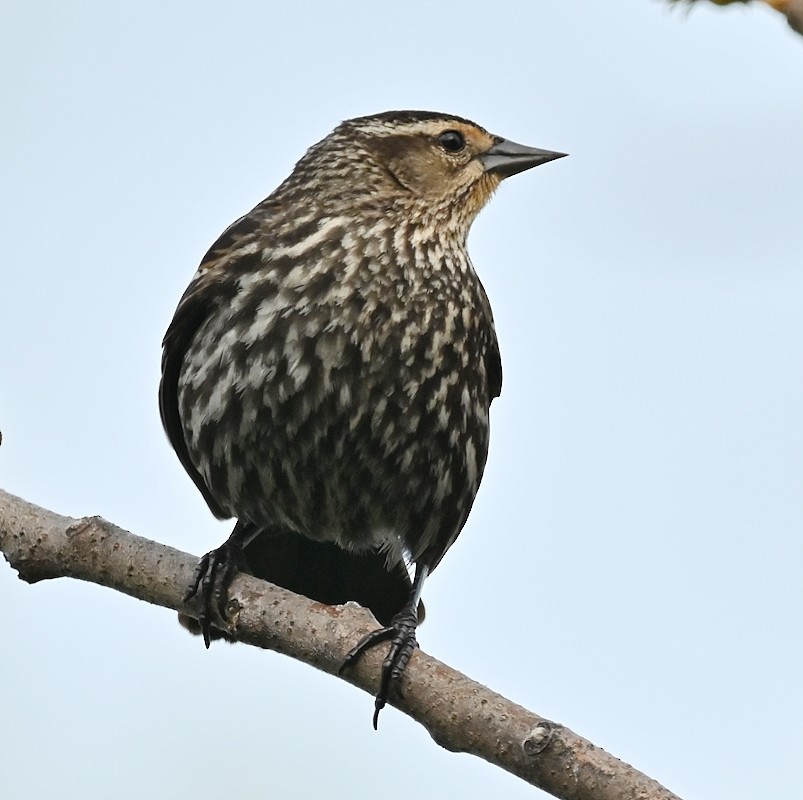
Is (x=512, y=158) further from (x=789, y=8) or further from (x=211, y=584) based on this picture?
(x=789, y=8)

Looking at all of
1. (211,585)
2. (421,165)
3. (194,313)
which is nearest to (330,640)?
(211,585)

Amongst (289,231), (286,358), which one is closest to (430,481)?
(286,358)

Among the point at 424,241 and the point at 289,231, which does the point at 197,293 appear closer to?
the point at 289,231

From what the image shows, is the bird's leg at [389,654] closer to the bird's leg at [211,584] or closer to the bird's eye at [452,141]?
the bird's leg at [211,584]

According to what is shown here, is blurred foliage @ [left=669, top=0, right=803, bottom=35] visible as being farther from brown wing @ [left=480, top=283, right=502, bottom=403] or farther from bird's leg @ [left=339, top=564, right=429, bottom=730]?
brown wing @ [left=480, top=283, right=502, bottom=403]

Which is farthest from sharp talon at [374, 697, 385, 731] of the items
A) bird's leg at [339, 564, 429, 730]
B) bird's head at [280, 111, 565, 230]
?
bird's head at [280, 111, 565, 230]

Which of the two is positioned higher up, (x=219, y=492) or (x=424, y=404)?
(x=424, y=404)
